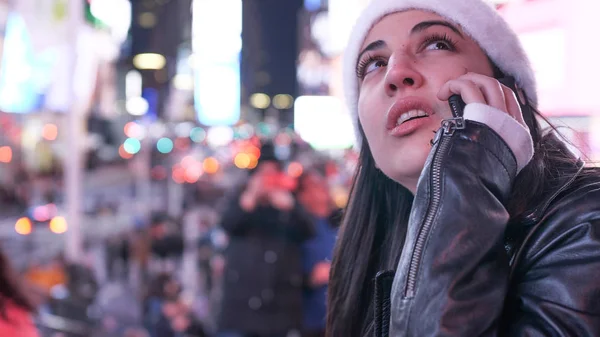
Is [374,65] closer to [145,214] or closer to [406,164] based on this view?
[406,164]

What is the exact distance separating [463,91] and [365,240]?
0.63 metres

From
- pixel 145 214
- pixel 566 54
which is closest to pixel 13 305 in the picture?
pixel 566 54

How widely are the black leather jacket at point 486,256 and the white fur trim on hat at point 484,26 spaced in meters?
0.38

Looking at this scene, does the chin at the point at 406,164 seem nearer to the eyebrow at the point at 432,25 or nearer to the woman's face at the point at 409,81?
the woman's face at the point at 409,81

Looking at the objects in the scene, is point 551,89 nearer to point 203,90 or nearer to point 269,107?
point 203,90

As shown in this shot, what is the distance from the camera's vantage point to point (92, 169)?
12344 millimetres

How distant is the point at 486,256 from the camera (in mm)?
1078

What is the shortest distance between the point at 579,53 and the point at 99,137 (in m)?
11.2

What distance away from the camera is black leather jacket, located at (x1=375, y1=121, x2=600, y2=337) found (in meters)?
1.04

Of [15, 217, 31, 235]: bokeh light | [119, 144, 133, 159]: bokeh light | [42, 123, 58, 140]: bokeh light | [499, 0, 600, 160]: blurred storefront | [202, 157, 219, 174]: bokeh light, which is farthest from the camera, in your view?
[202, 157, 219, 174]: bokeh light

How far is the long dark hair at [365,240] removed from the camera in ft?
5.35

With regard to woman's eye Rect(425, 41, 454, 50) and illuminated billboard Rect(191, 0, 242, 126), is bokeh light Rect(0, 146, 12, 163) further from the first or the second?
illuminated billboard Rect(191, 0, 242, 126)

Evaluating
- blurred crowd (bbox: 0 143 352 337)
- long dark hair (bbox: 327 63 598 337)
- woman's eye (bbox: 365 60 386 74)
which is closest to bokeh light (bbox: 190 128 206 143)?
blurred crowd (bbox: 0 143 352 337)

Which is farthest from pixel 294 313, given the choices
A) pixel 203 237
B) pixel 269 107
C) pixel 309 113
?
pixel 269 107
